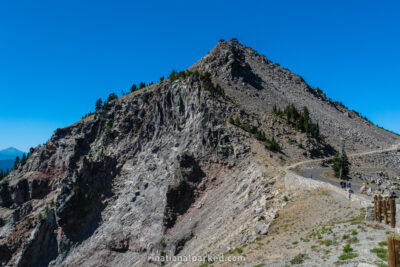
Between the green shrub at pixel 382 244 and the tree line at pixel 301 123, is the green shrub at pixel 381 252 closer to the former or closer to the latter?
the green shrub at pixel 382 244

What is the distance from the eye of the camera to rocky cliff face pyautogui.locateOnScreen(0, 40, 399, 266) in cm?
4031

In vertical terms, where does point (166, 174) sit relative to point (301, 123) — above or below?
below

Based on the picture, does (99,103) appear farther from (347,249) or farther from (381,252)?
(381,252)

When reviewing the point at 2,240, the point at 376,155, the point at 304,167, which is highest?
the point at 376,155

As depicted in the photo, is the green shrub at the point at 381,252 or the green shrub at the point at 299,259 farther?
the green shrub at the point at 299,259

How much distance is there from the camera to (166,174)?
55.2m

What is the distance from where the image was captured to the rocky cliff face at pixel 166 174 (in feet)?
132

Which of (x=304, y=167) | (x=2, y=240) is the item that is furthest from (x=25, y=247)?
(x=304, y=167)

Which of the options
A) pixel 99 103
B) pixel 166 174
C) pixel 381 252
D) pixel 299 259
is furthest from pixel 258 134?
pixel 99 103

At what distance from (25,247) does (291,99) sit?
83219mm

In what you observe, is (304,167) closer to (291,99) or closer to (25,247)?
(291,99)

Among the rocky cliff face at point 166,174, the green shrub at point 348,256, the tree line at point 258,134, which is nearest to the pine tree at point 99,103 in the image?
the rocky cliff face at point 166,174

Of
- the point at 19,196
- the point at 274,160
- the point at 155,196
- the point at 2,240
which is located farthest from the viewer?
the point at 19,196

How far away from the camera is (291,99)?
90188 mm
